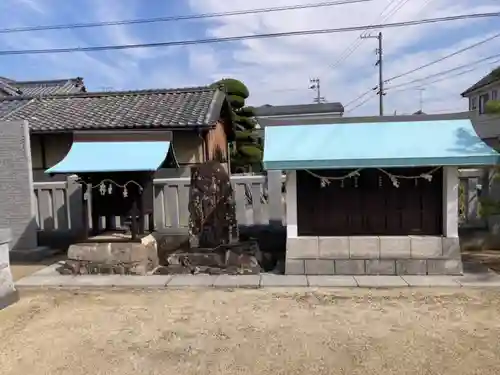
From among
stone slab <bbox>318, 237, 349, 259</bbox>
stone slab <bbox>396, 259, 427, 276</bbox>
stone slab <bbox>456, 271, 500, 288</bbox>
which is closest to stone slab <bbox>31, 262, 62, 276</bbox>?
stone slab <bbox>318, 237, 349, 259</bbox>

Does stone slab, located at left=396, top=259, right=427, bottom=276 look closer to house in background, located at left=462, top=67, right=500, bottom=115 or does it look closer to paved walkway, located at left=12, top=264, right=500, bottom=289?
paved walkway, located at left=12, top=264, right=500, bottom=289

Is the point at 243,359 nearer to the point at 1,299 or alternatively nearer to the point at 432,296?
the point at 432,296

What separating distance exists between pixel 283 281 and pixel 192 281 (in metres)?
1.56

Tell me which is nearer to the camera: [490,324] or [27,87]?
[490,324]

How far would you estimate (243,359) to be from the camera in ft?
14.3

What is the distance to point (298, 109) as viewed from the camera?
148 feet

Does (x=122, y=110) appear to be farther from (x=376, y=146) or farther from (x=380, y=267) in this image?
(x=380, y=267)

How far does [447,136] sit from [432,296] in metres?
2.71

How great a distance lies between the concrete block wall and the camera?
7.14 metres

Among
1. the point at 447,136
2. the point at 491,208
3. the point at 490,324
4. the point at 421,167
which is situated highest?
the point at 447,136

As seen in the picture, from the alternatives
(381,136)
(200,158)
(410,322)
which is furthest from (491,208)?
(200,158)

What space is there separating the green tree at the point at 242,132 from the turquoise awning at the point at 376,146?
53.3 feet

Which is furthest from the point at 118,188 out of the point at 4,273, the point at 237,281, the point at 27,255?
the point at 237,281

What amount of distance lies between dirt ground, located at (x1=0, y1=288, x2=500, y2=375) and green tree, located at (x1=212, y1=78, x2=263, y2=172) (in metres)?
17.9
